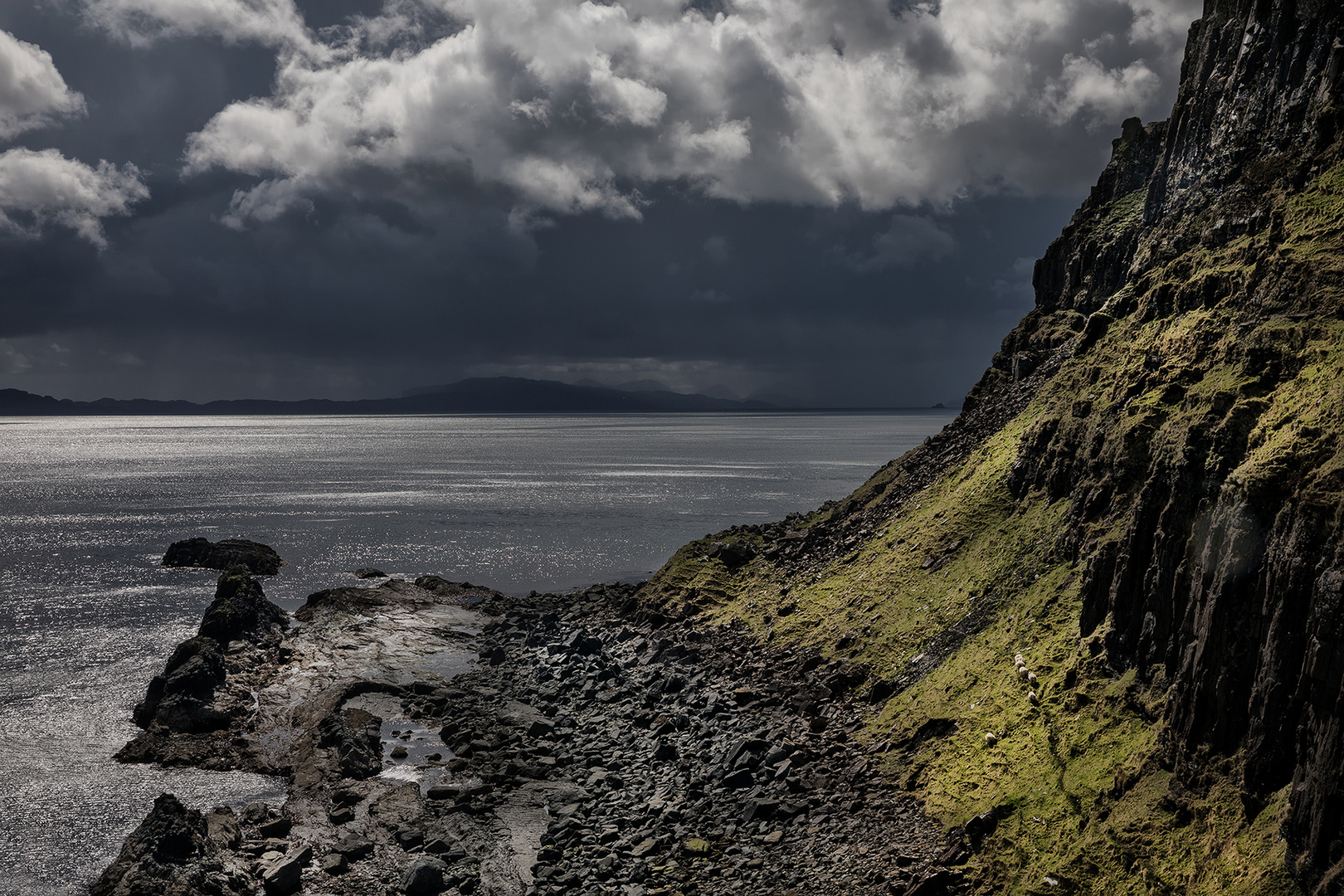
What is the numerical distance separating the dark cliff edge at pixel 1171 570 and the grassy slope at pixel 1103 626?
73mm

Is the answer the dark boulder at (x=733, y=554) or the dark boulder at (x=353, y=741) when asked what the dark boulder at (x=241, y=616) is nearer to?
the dark boulder at (x=353, y=741)

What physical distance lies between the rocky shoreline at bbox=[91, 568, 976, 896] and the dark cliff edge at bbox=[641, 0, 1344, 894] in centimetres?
225

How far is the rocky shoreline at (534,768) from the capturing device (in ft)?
74.8

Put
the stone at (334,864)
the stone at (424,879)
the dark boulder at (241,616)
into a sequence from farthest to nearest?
the dark boulder at (241,616), the stone at (334,864), the stone at (424,879)

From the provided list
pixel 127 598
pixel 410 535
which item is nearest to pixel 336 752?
pixel 127 598

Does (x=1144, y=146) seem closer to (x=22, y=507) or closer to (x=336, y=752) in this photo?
(x=336, y=752)

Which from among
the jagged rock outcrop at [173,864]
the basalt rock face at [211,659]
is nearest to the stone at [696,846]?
the jagged rock outcrop at [173,864]

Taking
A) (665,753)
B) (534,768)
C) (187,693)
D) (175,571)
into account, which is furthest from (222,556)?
(665,753)

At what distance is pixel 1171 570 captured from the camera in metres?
19.8

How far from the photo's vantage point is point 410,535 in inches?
4193

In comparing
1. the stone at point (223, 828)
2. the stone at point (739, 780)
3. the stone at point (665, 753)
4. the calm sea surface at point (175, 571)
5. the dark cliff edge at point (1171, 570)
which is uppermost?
the dark cliff edge at point (1171, 570)

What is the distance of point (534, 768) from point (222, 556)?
66842 mm

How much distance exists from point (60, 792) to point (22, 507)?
137 metres

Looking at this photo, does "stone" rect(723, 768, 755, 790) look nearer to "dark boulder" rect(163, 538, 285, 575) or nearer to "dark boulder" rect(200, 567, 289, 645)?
"dark boulder" rect(200, 567, 289, 645)
